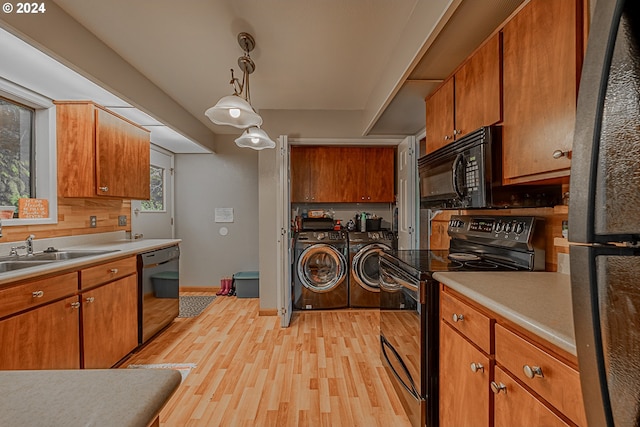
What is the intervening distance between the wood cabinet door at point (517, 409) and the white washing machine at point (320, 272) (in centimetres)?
262

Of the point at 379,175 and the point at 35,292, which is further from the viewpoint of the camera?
the point at 379,175

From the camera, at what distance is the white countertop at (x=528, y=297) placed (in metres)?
0.77

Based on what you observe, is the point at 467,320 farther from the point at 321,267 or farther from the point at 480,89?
the point at 321,267

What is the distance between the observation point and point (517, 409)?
2.97 feet

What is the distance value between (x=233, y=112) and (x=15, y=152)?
6.08 ft

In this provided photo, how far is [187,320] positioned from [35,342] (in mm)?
1818

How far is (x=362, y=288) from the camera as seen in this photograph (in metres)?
3.65

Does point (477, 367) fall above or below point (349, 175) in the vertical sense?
below

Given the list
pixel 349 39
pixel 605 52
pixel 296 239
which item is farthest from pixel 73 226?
pixel 605 52

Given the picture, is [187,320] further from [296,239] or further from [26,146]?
[26,146]

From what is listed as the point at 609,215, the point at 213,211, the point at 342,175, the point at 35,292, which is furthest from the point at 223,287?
the point at 609,215

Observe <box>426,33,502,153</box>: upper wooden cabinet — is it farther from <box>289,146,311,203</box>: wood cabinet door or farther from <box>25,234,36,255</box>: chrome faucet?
<box>25,234,36,255</box>: chrome faucet

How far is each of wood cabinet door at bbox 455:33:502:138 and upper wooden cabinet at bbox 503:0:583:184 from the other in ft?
Result: 0.19

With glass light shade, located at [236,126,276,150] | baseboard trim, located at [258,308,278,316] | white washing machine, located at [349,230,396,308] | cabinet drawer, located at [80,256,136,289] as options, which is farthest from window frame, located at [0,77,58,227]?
white washing machine, located at [349,230,396,308]
